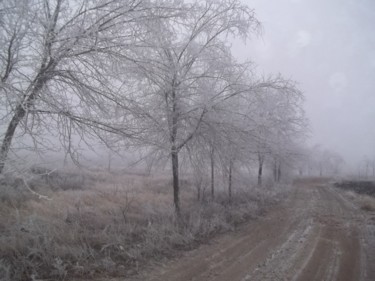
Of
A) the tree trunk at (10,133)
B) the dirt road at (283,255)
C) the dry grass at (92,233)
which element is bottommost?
the dirt road at (283,255)

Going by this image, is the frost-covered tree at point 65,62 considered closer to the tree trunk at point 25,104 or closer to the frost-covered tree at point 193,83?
the tree trunk at point 25,104

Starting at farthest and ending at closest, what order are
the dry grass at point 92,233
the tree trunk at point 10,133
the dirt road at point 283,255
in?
the dirt road at point 283,255 < the dry grass at point 92,233 < the tree trunk at point 10,133

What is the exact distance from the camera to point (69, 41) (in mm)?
5605

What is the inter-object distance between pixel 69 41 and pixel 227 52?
666cm

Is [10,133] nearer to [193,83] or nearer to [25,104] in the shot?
[25,104]

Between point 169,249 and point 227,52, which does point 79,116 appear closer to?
point 169,249

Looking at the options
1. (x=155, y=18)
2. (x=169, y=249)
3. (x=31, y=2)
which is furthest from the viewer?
(x=169, y=249)

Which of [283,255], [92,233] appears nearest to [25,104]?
[92,233]

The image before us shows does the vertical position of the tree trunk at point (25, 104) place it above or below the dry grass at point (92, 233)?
above

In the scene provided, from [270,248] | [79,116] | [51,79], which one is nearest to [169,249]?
[270,248]

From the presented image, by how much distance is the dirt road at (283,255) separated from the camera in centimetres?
737

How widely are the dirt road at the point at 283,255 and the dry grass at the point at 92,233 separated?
72 cm

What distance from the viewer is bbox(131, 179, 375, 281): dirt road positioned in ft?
24.2

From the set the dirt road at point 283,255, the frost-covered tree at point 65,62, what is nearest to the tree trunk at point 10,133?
the frost-covered tree at point 65,62
